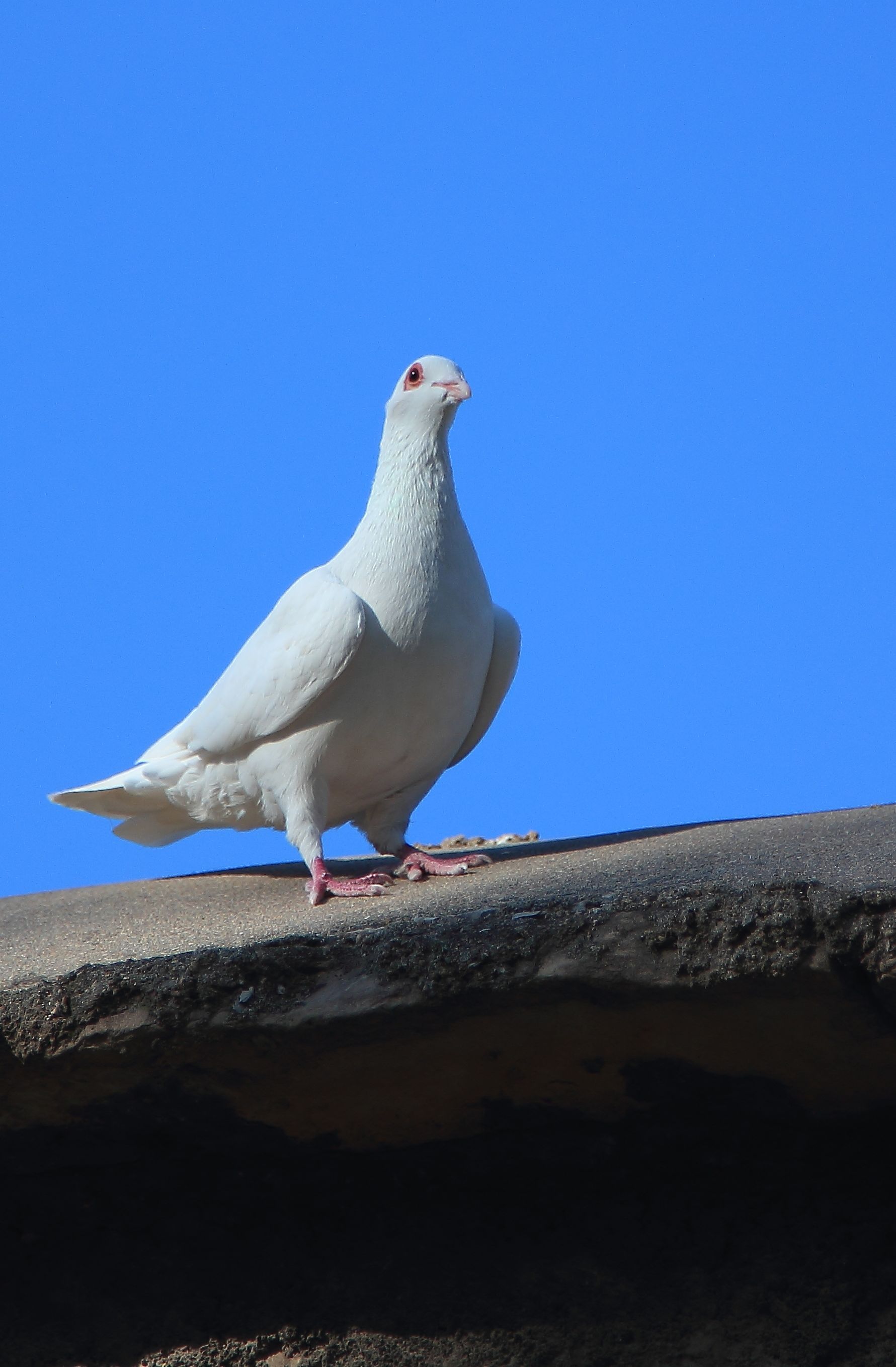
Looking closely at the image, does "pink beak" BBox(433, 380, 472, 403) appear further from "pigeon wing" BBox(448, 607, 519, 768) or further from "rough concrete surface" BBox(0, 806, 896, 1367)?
"rough concrete surface" BBox(0, 806, 896, 1367)

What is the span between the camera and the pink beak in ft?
17.8

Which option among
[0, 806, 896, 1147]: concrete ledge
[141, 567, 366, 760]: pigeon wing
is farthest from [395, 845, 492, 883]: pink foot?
[0, 806, 896, 1147]: concrete ledge

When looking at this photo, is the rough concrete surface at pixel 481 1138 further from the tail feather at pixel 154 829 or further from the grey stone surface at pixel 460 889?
the tail feather at pixel 154 829

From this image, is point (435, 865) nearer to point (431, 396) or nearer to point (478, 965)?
point (431, 396)

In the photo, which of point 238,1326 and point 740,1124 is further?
point 238,1326

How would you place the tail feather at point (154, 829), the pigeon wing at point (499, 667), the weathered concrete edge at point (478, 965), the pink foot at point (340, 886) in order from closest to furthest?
the weathered concrete edge at point (478, 965), the pink foot at point (340, 886), the pigeon wing at point (499, 667), the tail feather at point (154, 829)

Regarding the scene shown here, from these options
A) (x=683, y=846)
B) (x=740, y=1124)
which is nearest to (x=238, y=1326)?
(x=740, y=1124)

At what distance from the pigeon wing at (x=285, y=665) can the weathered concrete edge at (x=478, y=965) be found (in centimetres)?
186

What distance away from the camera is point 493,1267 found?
3383 millimetres

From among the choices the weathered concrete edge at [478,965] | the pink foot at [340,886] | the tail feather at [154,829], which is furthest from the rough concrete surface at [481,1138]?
the tail feather at [154,829]

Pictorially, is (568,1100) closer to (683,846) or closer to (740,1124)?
(740,1124)

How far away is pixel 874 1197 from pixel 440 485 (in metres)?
3.12

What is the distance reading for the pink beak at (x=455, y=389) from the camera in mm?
5414

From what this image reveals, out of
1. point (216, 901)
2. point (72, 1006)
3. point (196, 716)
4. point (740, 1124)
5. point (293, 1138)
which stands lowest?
point (740, 1124)
